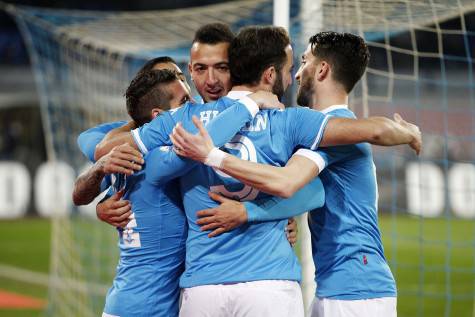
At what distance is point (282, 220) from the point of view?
304 centimetres

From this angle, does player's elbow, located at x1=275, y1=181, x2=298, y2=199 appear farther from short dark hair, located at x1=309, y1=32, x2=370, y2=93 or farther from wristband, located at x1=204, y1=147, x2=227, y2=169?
short dark hair, located at x1=309, y1=32, x2=370, y2=93

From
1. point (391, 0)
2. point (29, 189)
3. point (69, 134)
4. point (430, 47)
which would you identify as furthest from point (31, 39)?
point (430, 47)

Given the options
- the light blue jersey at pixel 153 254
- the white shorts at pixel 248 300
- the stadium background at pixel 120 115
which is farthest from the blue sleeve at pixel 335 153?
the stadium background at pixel 120 115

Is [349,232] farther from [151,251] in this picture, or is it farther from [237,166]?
[151,251]

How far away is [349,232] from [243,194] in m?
0.48

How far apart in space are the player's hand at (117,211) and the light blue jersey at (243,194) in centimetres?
31

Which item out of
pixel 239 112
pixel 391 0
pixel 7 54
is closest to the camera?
pixel 239 112

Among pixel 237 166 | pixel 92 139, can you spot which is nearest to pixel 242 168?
pixel 237 166

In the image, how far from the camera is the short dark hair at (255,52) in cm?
303

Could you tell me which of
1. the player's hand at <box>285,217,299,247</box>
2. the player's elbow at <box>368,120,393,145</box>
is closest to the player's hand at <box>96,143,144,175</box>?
the player's hand at <box>285,217,299,247</box>

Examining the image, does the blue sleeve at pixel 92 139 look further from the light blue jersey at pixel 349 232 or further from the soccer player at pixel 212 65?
the light blue jersey at pixel 349 232

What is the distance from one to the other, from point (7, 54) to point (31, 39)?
12.8 metres

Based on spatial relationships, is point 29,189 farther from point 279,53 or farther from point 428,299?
point 279,53

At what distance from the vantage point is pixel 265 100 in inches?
118
